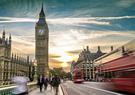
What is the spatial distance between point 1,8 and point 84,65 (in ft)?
23.4

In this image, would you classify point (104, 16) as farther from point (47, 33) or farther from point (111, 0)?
point (47, 33)

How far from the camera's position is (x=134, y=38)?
8.81 m

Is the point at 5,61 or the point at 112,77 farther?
the point at 5,61

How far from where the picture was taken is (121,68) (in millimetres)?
9266

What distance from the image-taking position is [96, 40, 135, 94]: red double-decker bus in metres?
Answer: 8.54

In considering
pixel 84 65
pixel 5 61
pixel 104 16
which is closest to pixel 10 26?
pixel 104 16

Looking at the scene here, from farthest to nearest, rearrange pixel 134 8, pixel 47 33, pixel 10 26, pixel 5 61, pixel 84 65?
pixel 5 61 < pixel 84 65 < pixel 47 33 < pixel 10 26 < pixel 134 8

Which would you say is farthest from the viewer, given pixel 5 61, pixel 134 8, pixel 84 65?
pixel 5 61

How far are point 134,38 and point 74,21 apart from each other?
5.34ft

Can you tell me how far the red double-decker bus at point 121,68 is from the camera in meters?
8.54

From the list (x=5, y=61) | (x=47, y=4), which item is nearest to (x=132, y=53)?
(x=47, y=4)

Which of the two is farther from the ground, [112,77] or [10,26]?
→ [10,26]

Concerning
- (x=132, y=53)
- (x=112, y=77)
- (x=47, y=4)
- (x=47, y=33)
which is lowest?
(x=112, y=77)

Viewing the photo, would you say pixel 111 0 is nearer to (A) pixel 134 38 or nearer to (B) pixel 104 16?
(B) pixel 104 16
